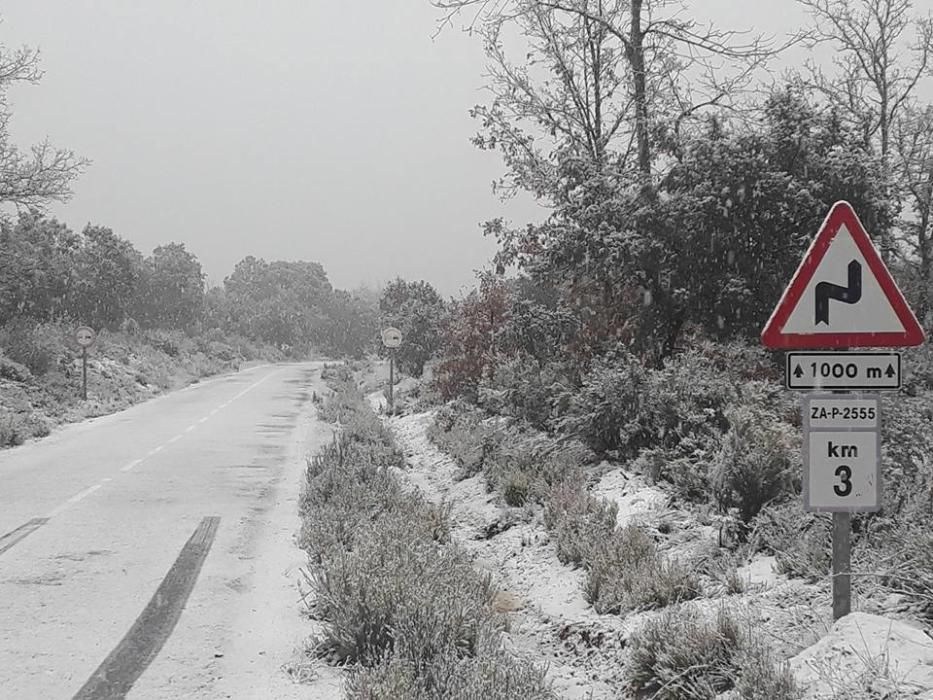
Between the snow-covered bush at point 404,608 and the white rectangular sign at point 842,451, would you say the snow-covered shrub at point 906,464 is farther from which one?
the snow-covered bush at point 404,608

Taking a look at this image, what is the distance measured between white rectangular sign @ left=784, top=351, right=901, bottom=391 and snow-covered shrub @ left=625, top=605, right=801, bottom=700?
139 cm

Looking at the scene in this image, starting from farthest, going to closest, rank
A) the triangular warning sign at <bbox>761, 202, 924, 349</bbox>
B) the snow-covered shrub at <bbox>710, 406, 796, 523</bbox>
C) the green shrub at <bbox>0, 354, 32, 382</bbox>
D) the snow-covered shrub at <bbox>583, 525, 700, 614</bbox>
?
the green shrub at <bbox>0, 354, 32, 382</bbox> → the snow-covered shrub at <bbox>710, 406, 796, 523</bbox> → the snow-covered shrub at <bbox>583, 525, 700, 614</bbox> → the triangular warning sign at <bbox>761, 202, 924, 349</bbox>

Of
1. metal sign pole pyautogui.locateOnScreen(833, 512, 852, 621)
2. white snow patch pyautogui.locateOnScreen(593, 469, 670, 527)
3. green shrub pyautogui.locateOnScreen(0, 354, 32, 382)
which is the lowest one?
white snow patch pyautogui.locateOnScreen(593, 469, 670, 527)

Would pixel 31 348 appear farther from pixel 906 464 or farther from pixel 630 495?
pixel 906 464

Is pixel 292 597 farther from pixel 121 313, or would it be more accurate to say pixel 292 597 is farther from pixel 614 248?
pixel 121 313

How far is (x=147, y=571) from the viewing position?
7465mm

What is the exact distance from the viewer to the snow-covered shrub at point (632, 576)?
19.3 ft

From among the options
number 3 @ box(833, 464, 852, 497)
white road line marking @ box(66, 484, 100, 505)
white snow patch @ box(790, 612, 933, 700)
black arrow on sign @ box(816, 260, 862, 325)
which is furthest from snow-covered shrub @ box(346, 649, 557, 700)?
white road line marking @ box(66, 484, 100, 505)

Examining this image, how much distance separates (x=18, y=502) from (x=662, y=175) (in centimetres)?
1081

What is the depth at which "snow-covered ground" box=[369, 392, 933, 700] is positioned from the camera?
3.86 meters

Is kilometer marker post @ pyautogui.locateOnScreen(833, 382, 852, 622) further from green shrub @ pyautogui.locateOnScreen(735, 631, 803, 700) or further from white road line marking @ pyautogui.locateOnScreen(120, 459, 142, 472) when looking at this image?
white road line marking @ pyautogui.locateOnScreen(120, 459, 142, 472)

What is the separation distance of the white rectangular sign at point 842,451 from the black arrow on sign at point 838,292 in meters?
0.44

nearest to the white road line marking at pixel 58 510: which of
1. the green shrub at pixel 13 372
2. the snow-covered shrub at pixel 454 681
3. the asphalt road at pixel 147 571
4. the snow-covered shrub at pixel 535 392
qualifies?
the asphalt road at pixel 147 571

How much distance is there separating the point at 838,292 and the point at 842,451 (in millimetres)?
822
